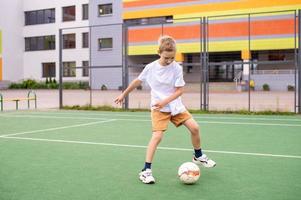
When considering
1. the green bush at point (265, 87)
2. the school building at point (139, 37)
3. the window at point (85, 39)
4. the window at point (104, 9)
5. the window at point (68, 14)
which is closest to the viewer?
the green bush at point (265, 87)

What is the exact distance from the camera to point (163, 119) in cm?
495

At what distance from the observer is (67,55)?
46.6m

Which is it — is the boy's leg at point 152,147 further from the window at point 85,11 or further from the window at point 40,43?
the window at point 40,43

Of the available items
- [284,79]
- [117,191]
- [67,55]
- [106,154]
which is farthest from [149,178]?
[67,55]

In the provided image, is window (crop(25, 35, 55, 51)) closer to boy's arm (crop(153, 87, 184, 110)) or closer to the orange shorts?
the orange shorts

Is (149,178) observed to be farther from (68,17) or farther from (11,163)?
(68,17)

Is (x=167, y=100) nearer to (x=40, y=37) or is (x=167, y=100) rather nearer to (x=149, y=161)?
(x=149, y=161)

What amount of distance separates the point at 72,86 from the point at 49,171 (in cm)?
3358

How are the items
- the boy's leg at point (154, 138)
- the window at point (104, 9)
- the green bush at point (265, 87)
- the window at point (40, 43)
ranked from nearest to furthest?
the boy's leg at point (154, 138) → the green bush at point (265, 87) → the window at point (104, 9) → the window at point (40, 43)

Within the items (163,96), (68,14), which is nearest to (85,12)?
(68,14)

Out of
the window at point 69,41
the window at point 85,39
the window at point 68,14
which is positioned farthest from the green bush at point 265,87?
the window at point 68,14

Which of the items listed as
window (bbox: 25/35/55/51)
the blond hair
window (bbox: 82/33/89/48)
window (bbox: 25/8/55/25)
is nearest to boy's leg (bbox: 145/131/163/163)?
the blond hair

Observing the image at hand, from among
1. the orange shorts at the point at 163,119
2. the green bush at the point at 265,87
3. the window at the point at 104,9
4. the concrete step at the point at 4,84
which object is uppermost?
the window at the point at 104,9

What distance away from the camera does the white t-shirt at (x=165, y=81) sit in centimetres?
488
